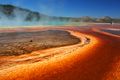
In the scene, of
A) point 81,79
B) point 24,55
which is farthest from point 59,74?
point 24,55

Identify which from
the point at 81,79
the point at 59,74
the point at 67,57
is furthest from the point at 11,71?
the point at 67,57

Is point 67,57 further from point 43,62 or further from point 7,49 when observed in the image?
point 7,49

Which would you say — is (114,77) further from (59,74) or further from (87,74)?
(59,74)

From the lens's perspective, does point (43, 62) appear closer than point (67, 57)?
Yes

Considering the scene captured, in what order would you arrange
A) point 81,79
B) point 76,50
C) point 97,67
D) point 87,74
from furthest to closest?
point 76,50 < point 97,67 < point 87,74 < point 81,79

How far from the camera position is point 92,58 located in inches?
650

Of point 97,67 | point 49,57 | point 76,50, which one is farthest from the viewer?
point 76,50

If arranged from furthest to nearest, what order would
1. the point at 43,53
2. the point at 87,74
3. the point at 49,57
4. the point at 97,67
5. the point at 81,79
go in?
the point at 43,53, the point at 49,57, the point at 97,67, the point at 87,74, the point at 81,79

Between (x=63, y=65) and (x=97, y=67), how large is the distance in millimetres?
2176

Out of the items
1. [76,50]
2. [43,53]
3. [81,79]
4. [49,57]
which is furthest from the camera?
[76,50]

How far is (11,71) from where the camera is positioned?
495 inches

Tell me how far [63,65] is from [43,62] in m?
1.39

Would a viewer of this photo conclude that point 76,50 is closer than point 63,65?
No

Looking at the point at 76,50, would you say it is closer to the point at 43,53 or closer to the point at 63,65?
the point at 43,53
